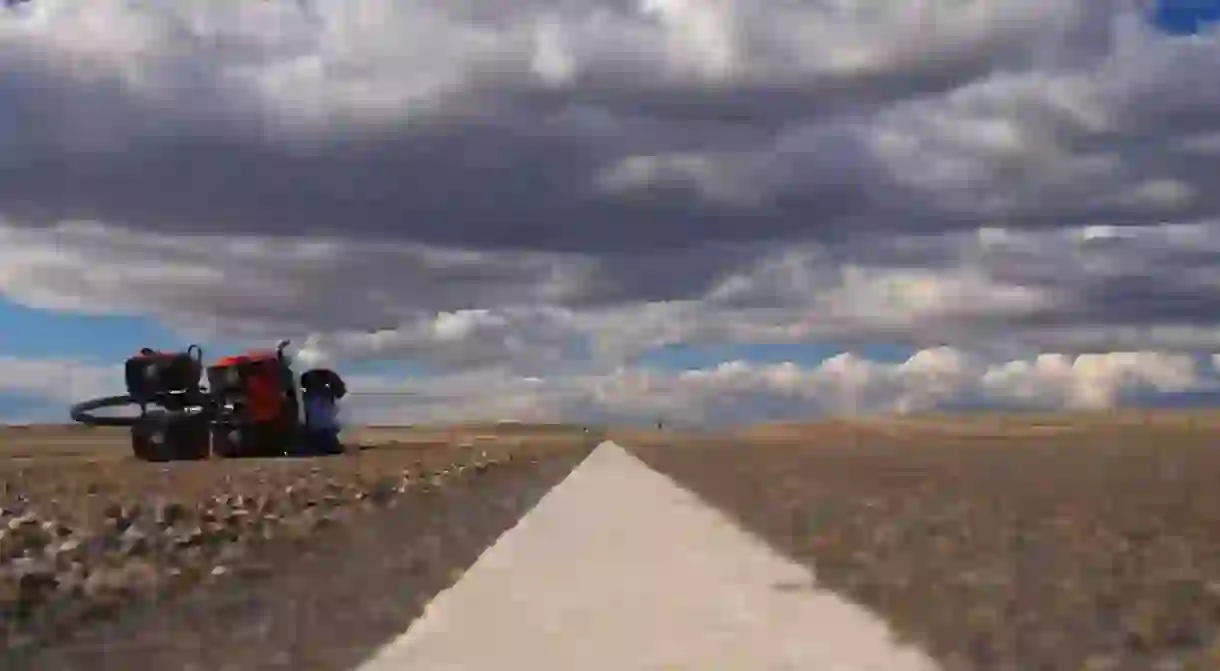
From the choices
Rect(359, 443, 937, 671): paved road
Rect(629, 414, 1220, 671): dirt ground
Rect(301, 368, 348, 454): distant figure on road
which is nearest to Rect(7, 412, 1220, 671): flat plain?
Rect(629, 414, 1220, 671): dirt ground

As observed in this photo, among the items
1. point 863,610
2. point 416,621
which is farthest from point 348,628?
point 863,610

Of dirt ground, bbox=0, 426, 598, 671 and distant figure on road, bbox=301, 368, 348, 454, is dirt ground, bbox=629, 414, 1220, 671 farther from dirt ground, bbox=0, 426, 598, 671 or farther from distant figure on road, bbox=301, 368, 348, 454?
distant figure on road, bbox=301, 368, 348, 454

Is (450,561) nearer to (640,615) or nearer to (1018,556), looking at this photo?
(640,615)

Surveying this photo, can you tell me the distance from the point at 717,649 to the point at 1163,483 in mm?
29706

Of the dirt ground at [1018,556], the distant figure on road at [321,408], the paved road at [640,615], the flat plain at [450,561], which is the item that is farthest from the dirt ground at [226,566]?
the distant figure on road at [321,408]

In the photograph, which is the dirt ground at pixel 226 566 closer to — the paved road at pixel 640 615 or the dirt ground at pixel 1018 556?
the paved road at pixel 640 615

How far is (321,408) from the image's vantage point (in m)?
58.4

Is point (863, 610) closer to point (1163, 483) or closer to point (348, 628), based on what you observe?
point (348, 628)

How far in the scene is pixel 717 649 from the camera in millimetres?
10828

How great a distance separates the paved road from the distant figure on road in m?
37.4

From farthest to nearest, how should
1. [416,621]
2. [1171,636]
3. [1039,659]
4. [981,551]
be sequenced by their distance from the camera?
[981,551] < [416,621] < [1171,636] < [1039,659]

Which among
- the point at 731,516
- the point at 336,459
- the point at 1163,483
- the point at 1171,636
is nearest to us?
the point at 1171,636

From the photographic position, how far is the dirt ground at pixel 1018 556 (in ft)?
37.6

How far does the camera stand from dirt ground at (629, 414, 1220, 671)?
11453mm
